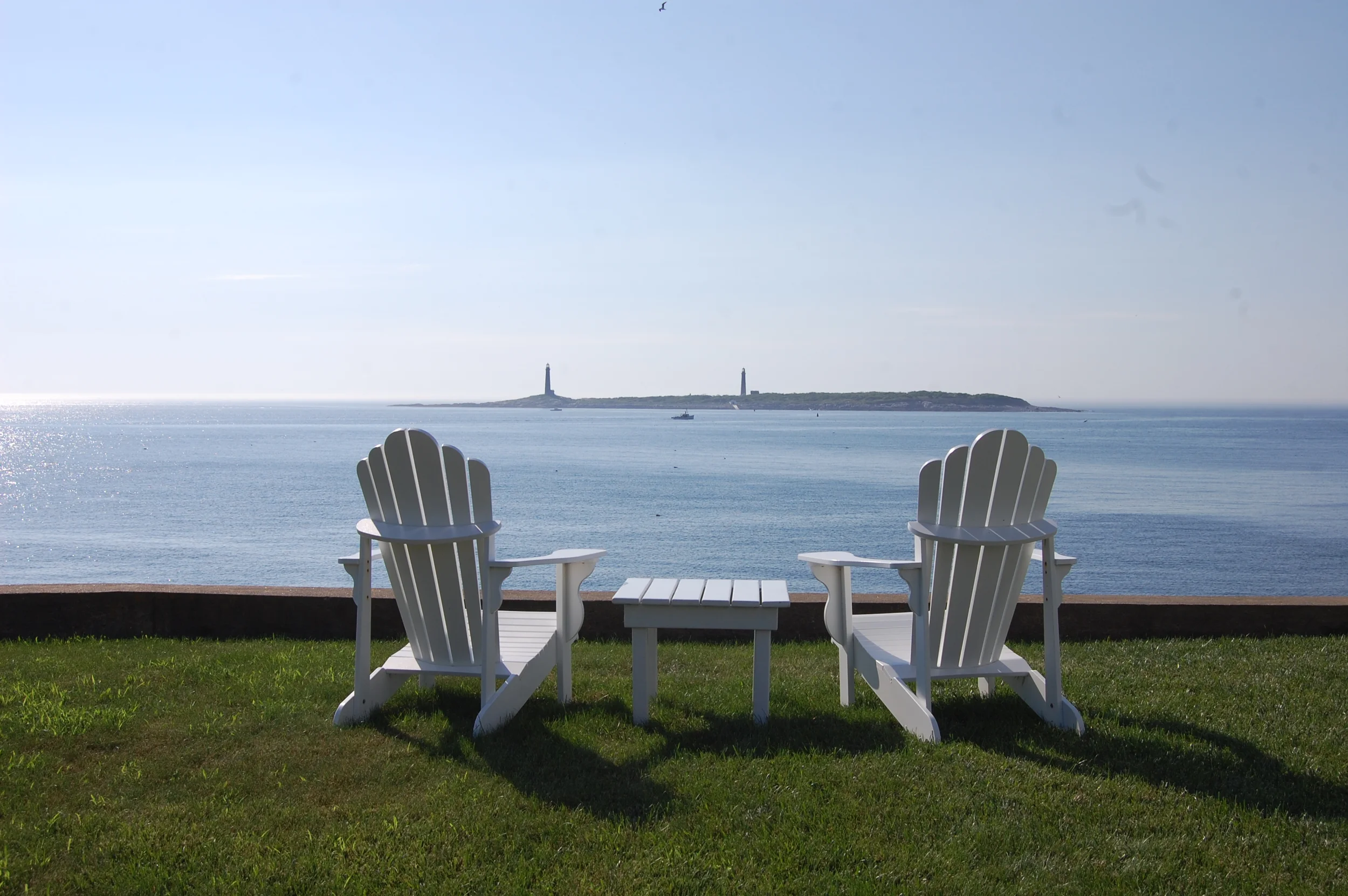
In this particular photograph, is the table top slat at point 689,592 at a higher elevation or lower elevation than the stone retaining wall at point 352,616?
higher

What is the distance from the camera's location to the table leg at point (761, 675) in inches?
153

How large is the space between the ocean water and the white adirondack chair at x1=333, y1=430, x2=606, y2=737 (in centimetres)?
1809

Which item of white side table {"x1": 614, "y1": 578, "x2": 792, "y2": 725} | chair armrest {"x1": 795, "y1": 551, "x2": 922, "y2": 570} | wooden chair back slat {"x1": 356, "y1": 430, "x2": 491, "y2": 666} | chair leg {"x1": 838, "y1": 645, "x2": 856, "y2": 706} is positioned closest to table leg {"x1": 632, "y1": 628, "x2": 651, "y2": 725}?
white side table {"x1": 614, "y1": 578, "x2": 792, "y2": 725}

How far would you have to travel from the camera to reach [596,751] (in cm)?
353

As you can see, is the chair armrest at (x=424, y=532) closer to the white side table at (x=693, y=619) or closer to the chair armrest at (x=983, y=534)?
the white side table at (x=693, y=619)

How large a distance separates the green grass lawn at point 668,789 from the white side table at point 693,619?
0.48 feet

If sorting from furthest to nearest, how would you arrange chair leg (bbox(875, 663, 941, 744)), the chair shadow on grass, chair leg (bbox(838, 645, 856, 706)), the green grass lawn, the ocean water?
the ocean water → chair leg (bbox(838, 645, 856, 706)) → chair leg (bbox(875, 663, 941, 744)) → the chair shadow on grass → the green grass lawn

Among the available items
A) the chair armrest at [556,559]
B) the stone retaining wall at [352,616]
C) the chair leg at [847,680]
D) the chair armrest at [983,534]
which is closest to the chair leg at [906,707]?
the chair leg at [847,680]

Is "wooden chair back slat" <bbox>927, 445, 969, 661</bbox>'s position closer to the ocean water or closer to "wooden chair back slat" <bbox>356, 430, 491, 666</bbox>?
"wooden chair back slat" <bbox>356, 430, 491, 666</bbox>

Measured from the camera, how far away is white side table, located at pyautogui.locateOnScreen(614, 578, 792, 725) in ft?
12.7

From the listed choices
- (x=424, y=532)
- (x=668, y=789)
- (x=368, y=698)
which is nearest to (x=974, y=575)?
(x=668, y=789)

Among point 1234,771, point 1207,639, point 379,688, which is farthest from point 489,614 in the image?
point 1207,639

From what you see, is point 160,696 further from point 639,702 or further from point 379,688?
point 639,702

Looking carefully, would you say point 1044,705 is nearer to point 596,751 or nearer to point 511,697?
point 596,751
